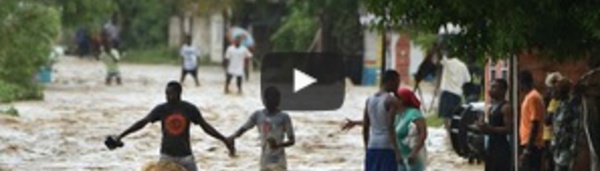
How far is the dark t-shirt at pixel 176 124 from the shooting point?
1335cm

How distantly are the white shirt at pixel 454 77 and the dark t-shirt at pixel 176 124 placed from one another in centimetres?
992

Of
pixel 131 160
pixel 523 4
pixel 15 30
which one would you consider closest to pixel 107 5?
pixel 15 30

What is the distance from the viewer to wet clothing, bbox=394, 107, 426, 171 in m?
13.8

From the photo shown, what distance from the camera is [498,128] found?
1439 centimetres

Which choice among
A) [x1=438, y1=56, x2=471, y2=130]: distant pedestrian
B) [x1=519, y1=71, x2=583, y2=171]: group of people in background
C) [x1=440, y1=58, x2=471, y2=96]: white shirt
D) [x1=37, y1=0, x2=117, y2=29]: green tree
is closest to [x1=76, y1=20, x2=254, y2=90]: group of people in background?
[x1=37, y1=0, x2=117, y2=29]: green tree

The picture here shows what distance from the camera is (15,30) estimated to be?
3045 centimetres

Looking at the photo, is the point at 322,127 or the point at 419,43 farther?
the point at 419,43

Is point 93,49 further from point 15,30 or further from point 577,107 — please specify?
point 577,107

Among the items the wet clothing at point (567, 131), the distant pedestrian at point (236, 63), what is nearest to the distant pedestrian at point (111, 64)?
the distant pedestrian at point (236, 63)

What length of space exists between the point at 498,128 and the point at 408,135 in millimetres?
928

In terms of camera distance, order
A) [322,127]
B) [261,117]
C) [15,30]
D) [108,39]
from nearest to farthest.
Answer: [261,117]
[322,127]
[15,30]
[108,39]

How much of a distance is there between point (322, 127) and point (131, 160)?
20.0 feet

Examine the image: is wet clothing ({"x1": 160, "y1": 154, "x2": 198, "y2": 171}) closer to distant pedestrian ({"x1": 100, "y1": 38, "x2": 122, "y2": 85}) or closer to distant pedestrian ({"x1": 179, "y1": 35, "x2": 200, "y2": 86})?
distant pedestrian ({"x1": 179, "y1": 35, "x2": 200, "y2": 86})

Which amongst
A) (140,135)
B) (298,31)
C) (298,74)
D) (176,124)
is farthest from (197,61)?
(176,124)
